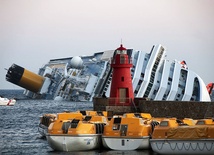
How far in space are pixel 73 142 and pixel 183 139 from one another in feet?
23.0

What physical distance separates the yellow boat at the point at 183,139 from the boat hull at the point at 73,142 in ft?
14.8

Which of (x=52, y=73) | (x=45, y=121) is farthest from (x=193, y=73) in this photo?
(x=45, y=121)

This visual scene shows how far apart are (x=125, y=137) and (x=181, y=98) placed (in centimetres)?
6347

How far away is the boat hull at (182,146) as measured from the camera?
1431 inches

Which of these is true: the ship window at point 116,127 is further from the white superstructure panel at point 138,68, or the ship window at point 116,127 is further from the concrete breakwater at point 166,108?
the white superstructure panel at point 138,68

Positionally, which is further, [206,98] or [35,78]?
[35,78]

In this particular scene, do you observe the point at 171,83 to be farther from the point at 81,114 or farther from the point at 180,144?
the point at 180,144

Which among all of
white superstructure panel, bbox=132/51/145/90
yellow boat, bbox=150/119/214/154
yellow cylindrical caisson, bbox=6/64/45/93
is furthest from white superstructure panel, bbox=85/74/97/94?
yellow boat, bbox=150/119/214/154

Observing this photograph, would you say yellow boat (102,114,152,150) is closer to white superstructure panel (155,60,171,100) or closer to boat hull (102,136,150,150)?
boat hull (102,136,150,150)

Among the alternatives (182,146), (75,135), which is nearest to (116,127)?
(75,135)

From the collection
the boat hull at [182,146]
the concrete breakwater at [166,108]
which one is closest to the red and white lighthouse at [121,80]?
the concrete breakwater at [166,108]

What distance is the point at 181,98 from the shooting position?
103 m

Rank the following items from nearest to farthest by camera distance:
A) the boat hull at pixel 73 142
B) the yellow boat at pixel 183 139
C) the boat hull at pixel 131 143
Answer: the yellow boat at pixel 183 139
the boat hull at pixel 131 143
the boat hull at pixel 73 142

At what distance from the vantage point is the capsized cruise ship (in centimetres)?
10300
